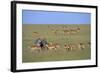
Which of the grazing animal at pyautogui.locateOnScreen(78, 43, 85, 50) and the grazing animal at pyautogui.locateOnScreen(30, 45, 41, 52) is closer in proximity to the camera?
the grazing animal at pyautogui.locateOnScreen(30, 45, 41, 52)

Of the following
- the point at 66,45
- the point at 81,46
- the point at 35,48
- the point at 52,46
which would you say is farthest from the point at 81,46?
the point at 35,48

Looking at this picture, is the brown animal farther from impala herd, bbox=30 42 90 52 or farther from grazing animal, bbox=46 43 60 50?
grazing animal, bbox=46 43 60 50

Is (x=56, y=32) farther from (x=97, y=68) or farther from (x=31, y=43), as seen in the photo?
(x=97, y=68)

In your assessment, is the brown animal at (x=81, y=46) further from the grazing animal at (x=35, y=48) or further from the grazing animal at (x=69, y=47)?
the grazing animal at (x=35, y=48)

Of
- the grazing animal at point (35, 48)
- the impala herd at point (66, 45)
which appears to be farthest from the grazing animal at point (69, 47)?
the grazing animal at point (35, 48)

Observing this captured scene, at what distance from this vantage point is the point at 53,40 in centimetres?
139

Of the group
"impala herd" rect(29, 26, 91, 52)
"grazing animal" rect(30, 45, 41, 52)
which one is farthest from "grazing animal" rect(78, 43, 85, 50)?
"grazing animal" rect(30, 45, 41, 52)

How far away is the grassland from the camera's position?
1315 millimetres

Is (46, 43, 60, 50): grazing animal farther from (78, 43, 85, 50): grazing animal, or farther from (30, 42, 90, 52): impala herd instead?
(78, 43, 85, 50): grazing animal

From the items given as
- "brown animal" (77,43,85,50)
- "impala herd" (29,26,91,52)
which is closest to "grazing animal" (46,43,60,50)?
"impala herd" (29,26,91,52)

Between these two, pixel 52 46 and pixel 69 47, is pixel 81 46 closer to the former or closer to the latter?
pixel 69 47

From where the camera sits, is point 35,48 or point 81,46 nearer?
point 35,48

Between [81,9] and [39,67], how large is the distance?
1.59 ft

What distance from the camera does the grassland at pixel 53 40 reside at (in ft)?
4.32
